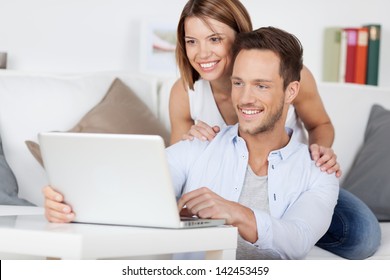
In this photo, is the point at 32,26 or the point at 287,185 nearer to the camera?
the point at 287,185

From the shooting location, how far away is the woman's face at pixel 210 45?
2.46 m

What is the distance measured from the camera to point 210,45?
8.09 ft

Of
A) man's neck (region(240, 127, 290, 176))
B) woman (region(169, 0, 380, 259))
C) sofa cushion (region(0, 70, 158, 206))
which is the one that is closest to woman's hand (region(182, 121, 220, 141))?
woman (region(169, 0, 380, 259))

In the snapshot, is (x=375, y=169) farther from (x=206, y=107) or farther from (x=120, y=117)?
(x=120, y=117)

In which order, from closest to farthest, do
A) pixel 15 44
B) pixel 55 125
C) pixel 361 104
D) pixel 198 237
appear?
pixel 198 237
pixel 55 125
pixel 361 104
pixel 15 44

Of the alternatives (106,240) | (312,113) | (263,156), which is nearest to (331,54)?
(312,113)

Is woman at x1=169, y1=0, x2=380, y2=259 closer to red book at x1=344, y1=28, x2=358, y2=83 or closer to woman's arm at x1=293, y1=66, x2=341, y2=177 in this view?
woman's arm at x1=293, y1=66, x2=341, y2=177

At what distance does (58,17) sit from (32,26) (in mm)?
129

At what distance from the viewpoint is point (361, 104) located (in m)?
3.15

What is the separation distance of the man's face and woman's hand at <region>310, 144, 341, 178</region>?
0.47 ft

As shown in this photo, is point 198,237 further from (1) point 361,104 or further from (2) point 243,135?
(1) point 361,104

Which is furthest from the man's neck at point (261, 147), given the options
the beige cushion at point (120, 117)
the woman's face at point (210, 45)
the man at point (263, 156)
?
the beige cushion at point (120, 117)

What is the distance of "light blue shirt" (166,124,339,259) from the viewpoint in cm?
195
